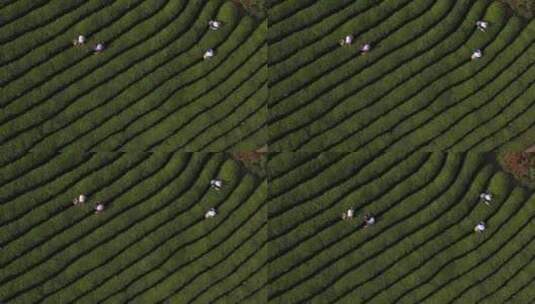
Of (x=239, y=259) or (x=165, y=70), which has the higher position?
(x=165, y=70)

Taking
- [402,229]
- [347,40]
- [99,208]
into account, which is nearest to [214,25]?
[347,40]

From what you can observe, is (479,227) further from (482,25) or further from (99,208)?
(99,208)

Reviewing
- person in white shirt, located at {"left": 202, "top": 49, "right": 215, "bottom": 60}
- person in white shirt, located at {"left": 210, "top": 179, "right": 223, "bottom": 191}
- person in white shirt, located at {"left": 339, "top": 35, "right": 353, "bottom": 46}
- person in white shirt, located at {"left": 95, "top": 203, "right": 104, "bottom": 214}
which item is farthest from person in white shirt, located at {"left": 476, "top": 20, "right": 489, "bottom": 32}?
person in white shirt, located at {"left": 95, "top": 203, "right": 104, "bottom": 214}

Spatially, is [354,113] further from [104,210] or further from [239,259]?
[104,210]

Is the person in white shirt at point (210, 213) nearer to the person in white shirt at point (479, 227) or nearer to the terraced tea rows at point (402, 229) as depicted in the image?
the terraced tea rows at point (402, 229)

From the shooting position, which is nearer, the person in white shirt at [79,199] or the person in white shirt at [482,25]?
the person in white shirt at [79,199]

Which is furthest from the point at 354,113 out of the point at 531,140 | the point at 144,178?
the point at 144,178

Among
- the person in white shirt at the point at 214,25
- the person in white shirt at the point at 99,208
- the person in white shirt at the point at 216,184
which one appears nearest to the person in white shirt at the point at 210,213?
the person in white shirt at the point at 216,184
